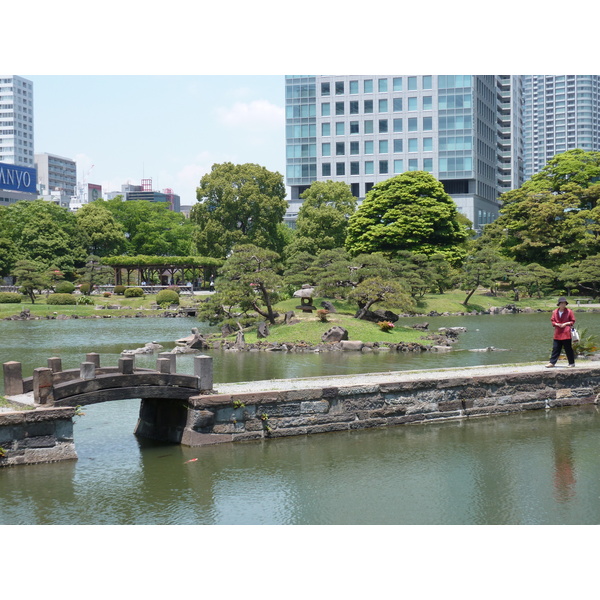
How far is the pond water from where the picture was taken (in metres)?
12.9

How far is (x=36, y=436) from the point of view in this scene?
1514 centimetres

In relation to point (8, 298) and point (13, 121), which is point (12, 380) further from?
point (13, 121)

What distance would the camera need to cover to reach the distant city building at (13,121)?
178 metres

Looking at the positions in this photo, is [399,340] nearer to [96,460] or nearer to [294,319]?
[294,319]

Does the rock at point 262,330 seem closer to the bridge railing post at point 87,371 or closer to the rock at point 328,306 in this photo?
the rock at point 328,306

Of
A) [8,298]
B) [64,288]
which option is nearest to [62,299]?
[64,288]

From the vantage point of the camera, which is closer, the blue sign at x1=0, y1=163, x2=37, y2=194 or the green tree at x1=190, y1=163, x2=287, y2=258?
the green tree at x1=190, y1=163, x2=287, y2=258

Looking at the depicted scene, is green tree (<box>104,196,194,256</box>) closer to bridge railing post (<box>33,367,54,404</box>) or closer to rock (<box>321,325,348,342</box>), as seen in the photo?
rock (<box>321,325,348,342</box>)

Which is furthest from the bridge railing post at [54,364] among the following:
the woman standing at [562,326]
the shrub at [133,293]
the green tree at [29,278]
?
the shrub at [133,293]

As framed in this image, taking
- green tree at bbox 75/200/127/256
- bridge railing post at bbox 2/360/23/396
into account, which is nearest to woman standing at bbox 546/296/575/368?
bridge railing post at bbox 2/360/23/396

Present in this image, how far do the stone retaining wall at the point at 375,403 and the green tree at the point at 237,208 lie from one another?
2030 inches

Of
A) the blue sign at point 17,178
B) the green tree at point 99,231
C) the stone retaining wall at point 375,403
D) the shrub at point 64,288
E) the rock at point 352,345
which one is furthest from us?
the blue sign at point 17,178

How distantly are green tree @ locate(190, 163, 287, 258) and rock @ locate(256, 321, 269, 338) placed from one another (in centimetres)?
3134

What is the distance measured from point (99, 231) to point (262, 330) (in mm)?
50054
